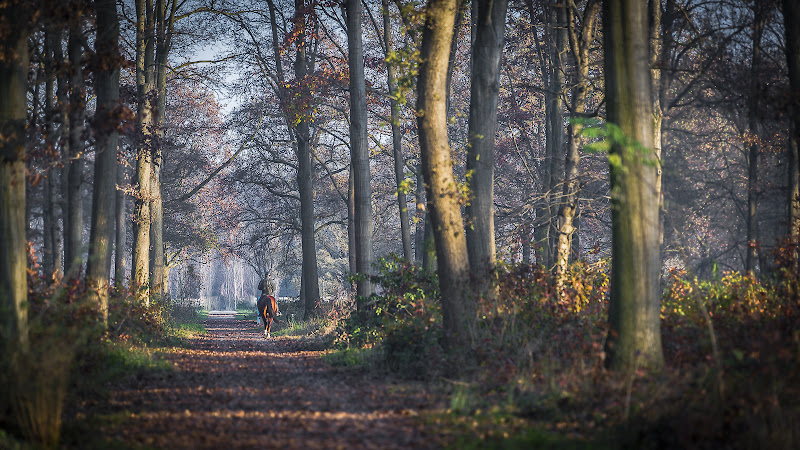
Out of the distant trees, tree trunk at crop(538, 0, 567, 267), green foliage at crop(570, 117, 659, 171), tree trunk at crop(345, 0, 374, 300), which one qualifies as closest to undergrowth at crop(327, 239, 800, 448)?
green foliage at crop(570, 117, 659, 171)

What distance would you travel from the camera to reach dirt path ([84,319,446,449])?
6.43 m

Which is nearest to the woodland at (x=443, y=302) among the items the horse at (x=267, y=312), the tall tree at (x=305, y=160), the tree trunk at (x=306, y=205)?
the horse at (x=267, y=312)

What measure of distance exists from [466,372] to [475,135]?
13.8 feet

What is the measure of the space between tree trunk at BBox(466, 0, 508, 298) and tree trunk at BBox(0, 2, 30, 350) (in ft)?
21.8

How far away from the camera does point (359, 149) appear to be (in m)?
17.5

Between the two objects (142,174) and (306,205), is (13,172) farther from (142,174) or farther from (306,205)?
(306,205)

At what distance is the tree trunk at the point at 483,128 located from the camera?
39.4ft

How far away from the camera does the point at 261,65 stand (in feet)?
78.1

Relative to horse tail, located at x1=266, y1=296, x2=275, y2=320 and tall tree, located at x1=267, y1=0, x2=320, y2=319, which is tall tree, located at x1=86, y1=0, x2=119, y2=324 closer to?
horse tail, located at x1=266, y1=296, x2=275, y2=320

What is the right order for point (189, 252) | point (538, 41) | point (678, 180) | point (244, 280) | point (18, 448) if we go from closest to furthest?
1. point (18, 448)
2. point (538, 41)
3. point (678, 180)
4. point (189, 252)
5. point (244, 280)

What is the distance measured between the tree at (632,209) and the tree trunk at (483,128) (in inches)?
158

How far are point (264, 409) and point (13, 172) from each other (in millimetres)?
3735

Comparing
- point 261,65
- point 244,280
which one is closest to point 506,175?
point 261,65

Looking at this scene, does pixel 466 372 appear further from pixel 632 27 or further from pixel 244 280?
pixel 244 280
